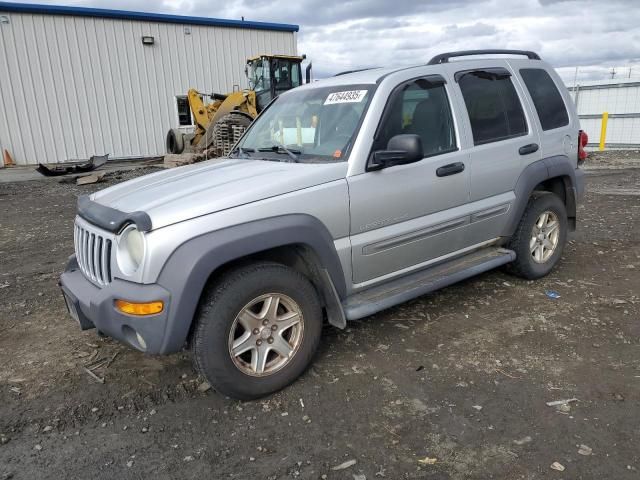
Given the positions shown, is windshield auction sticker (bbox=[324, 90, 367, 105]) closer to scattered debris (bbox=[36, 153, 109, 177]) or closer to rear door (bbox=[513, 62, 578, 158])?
rear door (bbox=[513, 62, 578, 158])

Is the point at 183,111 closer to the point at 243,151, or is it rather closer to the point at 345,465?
the point at 243,151

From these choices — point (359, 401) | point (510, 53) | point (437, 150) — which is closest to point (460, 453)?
point (359, 401)

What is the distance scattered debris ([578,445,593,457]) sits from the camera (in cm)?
250

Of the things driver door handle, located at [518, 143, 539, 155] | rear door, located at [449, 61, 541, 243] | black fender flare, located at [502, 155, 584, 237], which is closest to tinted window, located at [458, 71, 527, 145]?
rear door, located at [449, 61, 541, 243]

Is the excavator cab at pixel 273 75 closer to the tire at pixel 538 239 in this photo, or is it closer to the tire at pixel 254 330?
the tire at pixel 538 239

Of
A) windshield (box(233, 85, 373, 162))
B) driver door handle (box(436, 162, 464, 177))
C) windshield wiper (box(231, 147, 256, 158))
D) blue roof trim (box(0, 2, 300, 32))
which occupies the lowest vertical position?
driver door handle (box(436, 162, 464, 177))

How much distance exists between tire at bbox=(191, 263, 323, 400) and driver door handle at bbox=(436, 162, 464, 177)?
1.32 metres

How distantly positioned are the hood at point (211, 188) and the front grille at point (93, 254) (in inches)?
8.4

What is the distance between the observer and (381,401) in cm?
303

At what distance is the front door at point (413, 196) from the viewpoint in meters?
3.35

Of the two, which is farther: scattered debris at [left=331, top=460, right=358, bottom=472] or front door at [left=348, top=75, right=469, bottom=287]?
front door at [left=348, top=75, right=469, bottom=287]

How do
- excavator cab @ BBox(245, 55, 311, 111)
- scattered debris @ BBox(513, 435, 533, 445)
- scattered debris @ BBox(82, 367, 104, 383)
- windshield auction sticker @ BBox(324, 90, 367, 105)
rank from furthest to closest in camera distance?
1. excavator cab @ BBox(245, 55, 311, 111)
2. windshield auction sticker @ BBox(324, 90, 367, 105)
3. scattered debris @ BBox(82, 367, 104, 383)
4. scattered debris @ BBox(513, 435, 533, 445)

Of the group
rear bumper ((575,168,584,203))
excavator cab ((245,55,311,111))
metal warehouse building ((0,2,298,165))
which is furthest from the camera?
metal warehouse building ((0,2,298,165))

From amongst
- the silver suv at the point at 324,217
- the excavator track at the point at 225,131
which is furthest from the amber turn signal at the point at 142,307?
→ the excavator track at the point at 225,131
